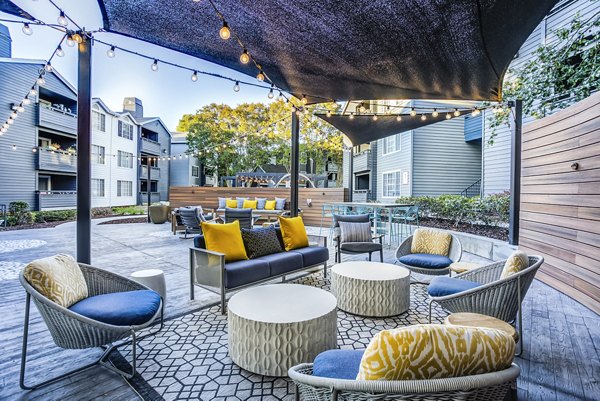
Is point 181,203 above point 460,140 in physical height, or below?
below

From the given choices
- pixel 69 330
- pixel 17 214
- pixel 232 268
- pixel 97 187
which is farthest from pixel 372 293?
pixel 97 187

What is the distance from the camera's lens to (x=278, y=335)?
6.77 feet

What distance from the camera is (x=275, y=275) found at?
3.71 meters

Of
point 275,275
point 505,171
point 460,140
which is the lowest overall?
point 275,275

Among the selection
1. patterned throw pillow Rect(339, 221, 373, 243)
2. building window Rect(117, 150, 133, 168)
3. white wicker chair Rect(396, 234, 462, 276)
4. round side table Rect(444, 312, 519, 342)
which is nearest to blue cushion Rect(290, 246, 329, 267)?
patterned throw pillow Rect(339, 221, 373, 243)

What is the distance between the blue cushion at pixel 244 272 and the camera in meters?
3.20

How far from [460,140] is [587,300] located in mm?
8946

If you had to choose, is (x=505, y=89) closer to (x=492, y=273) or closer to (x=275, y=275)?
(x=492, y=273)

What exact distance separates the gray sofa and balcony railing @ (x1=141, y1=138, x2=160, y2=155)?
17.8m

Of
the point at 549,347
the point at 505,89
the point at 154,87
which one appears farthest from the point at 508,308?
the point at 154,87

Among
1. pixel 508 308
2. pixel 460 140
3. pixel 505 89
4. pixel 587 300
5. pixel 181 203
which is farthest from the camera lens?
pixel 181 203

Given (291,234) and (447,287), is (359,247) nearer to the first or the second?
(291,234)

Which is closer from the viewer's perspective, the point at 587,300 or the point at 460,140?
the point at 587,300

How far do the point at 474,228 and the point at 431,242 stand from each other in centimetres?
371
